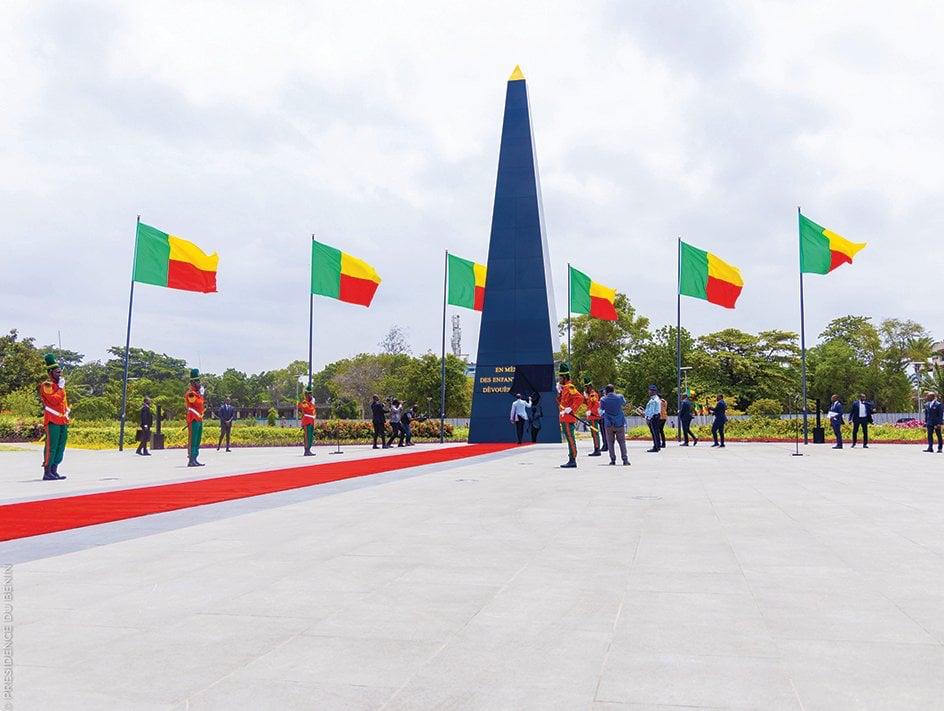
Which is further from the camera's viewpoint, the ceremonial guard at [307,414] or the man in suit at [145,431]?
the man in suit at [145,431]

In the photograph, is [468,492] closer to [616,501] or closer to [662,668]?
[616,501]

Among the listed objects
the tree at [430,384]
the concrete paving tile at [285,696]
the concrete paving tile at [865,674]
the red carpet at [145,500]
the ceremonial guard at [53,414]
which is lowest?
the red carpet at [145,500]

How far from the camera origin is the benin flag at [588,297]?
30344mm

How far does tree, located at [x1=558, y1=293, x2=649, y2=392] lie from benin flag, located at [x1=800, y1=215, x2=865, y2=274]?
37.7 m

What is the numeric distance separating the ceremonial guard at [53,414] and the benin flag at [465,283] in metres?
18.7

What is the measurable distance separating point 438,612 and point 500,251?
79.2 feet

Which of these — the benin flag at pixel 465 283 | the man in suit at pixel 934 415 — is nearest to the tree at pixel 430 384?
the benin flag at pixel 465 283

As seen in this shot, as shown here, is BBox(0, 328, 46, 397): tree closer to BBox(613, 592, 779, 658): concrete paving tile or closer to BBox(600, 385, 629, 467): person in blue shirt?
BBox(600, 385, 629, 467): person in blue shirt

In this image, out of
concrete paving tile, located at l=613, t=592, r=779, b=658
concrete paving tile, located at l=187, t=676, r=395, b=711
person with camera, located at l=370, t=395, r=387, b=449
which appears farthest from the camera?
person with camera, located at l=370, t=395, r=387, b=449

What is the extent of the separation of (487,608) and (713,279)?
25.3 m

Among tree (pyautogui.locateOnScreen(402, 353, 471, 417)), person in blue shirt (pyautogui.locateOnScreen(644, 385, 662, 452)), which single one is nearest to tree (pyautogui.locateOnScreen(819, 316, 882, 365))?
tree (pyautogui.locateOnScreen(402, 353, 471, 417))

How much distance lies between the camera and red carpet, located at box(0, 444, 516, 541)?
7.85 m

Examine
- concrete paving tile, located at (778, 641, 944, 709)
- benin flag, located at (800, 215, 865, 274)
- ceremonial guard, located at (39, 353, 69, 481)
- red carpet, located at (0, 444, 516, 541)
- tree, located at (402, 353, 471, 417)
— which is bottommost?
red carpet, located at (0, 444, 516, 541)

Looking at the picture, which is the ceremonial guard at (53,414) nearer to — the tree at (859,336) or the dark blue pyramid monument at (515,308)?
the dark blue pyramid monument at (515,308)
